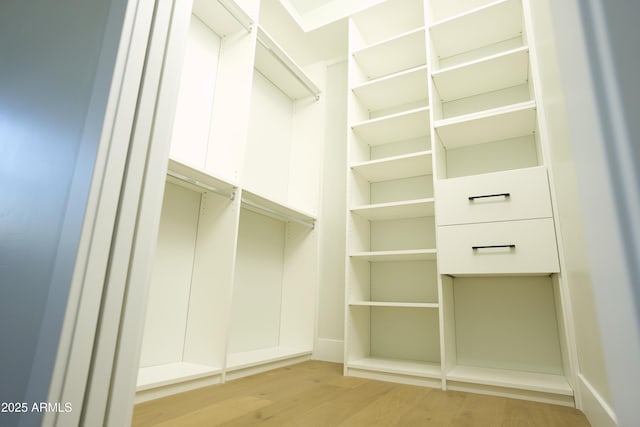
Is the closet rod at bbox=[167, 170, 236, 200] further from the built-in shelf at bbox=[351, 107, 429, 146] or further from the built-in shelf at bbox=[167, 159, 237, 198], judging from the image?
the built-in shelf at bbox=[351, 107, 429, 146]

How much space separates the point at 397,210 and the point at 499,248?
58cm

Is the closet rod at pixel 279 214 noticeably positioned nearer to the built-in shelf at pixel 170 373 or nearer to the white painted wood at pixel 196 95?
the white painted wood at pixel 196 95

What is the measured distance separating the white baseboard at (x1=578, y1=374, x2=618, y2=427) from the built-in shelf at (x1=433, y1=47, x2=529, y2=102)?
4.76 ft

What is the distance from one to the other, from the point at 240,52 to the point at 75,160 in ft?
4.83

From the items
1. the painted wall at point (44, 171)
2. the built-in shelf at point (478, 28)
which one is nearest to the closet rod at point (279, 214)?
the painted wall at point (44, 171)

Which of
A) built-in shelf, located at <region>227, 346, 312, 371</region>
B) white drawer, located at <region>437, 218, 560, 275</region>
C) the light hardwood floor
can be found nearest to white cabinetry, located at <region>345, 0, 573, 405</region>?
white drawer, located at <region>437, 218, 560, 275</region>

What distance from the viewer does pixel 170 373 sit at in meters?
1.33

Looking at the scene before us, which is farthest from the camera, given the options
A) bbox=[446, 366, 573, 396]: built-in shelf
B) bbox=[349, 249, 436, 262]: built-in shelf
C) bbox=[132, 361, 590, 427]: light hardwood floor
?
bbox=[349, 249, 436, 262]: built-in shelf

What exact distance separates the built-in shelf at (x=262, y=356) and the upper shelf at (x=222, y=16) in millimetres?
1767

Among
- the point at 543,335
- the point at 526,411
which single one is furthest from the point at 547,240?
the point at 526,411

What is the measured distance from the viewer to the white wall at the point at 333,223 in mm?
2109

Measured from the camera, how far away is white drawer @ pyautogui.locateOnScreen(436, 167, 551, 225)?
4.70ft

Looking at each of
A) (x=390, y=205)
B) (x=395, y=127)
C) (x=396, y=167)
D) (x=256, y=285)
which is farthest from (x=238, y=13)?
(x=256, y=285)

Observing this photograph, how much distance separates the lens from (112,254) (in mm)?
591
